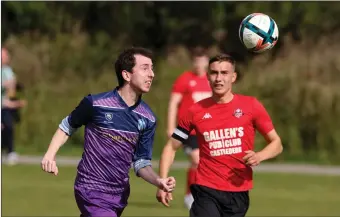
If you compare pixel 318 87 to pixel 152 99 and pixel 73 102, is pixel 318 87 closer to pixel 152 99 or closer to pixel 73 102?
pixel 152 99

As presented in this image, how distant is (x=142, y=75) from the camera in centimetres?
807

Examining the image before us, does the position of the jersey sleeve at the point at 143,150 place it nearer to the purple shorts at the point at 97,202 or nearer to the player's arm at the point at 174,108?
the purple shorts at the point at 97,202

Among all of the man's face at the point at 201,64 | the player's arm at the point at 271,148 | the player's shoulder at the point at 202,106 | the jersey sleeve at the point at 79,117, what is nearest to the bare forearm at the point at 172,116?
the man's face at the point at 201,64

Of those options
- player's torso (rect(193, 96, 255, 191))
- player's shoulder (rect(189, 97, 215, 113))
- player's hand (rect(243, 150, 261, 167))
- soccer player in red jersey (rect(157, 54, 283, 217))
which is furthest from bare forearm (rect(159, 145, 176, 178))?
player's hand (rect(243, 150, 261, 167))

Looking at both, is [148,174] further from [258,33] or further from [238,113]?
[258,33]

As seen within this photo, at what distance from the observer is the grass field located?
14.1 m

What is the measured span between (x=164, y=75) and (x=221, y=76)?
761 inches

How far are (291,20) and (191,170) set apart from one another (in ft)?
71.2

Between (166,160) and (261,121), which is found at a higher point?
(261,121)

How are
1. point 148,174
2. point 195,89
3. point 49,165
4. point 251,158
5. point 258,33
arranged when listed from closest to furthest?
point 49,165, point 148,174, point 251,158, point 258,33, point 195,89

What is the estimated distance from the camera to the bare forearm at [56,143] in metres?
7.72

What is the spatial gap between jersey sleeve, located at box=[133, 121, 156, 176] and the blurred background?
131 inches

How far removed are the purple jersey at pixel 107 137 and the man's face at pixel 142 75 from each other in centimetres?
15

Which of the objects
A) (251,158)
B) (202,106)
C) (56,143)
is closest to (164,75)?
(202,106)
